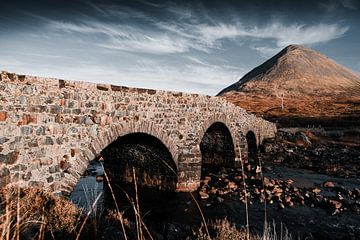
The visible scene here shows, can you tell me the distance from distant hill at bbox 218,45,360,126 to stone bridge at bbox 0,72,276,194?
129ft

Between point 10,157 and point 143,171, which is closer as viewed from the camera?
point 10,157

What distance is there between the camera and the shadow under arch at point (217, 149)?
17.0 meters

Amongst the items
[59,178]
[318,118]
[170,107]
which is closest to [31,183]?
[59,178]

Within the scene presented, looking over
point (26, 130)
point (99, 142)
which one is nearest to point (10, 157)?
point (26, 130)

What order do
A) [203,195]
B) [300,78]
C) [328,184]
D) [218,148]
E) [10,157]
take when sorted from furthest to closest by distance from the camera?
[300,78]
[218,148]
[328,184]
[203,195]
[10,157]

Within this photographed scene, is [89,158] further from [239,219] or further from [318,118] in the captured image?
[318,118]

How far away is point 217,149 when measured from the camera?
18.1 meters

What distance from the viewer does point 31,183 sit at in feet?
19.1

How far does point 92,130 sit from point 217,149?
1191 cm

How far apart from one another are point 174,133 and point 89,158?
4.17 metres

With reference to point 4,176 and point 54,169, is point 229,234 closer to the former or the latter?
point 54,169

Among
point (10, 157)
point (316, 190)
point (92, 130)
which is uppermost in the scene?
point (92, 130)

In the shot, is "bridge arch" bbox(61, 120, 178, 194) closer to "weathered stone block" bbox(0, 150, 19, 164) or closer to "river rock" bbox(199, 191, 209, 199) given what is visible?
"weathered stone block" bbox(0, 150, 19, 164)

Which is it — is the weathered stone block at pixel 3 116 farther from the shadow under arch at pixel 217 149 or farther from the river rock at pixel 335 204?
the shadow under arch at pixel 217 149
